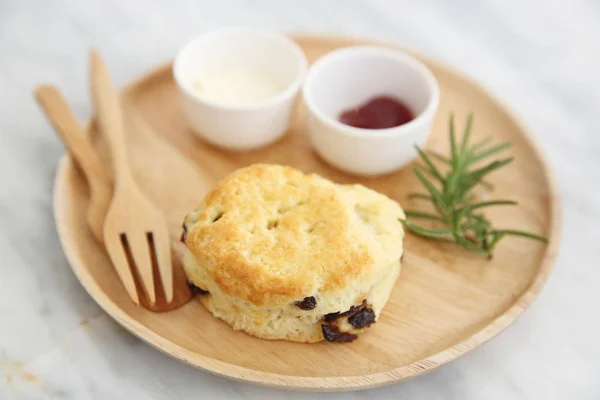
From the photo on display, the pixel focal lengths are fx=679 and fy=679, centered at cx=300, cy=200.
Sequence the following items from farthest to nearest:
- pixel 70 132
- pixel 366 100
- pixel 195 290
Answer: pixel 366 100 → pixel 70 132 → pixel 195 290

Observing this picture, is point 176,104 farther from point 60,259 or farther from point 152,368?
point 152,368

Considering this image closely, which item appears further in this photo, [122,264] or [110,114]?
[110,114]

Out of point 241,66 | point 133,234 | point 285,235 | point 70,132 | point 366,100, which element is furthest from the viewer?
point 241,66

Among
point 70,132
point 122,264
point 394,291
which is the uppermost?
point 70,132

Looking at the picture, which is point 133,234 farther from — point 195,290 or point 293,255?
point 293,255

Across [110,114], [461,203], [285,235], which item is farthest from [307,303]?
[110,114]

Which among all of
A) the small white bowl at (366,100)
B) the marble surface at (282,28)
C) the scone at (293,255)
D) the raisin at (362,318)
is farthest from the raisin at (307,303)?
the small white bowl at (366,100)

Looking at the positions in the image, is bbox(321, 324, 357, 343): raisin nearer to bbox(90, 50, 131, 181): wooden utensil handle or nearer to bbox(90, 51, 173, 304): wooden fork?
bbox(90, 51, 173, 304): wooden fork
